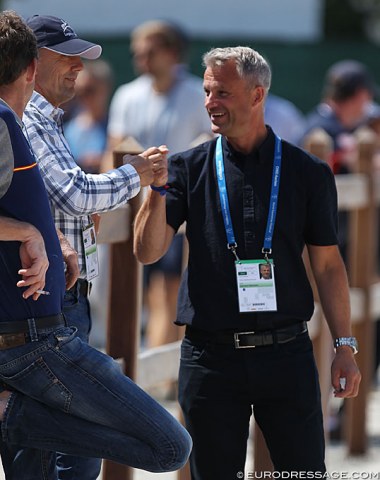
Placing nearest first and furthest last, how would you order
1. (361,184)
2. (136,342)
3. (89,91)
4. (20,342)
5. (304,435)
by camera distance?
(20,342), (304,435), (136,342), (361,184), (89,91)

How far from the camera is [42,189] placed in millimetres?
3342

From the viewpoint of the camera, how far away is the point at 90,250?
392 centimetres

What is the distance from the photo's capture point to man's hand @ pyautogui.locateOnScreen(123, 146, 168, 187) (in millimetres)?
3877

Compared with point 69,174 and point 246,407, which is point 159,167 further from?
point 246,407

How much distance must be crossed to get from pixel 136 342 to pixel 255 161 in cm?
117

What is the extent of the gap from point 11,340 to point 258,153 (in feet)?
4.32

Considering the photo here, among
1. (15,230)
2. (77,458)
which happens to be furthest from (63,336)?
(77,458)

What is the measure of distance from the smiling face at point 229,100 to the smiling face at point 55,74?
1.79 feet

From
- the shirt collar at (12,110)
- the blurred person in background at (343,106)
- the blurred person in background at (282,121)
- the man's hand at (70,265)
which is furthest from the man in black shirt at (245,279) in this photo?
the blurred person in background at (282,121)

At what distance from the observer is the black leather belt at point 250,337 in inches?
158

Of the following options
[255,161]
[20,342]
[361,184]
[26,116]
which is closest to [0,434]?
[20,342]

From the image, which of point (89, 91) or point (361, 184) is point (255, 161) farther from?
point (89, 91)

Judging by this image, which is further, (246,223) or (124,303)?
(124,303)

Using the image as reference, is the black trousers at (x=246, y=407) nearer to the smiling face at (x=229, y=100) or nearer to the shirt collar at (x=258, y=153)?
the shirt collar at (x=258, y=153)
